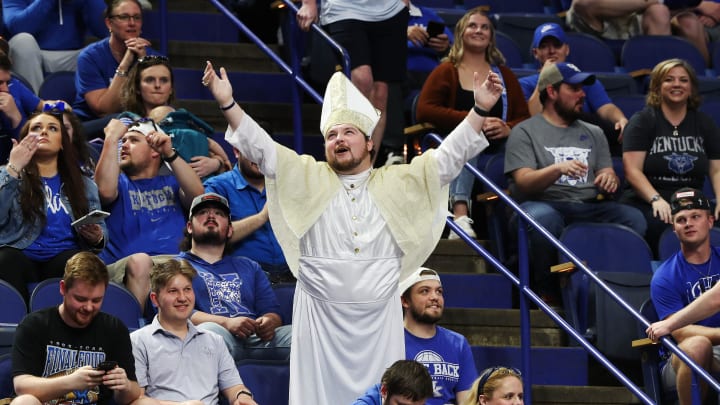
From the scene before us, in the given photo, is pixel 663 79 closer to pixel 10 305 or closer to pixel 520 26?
pixel 520 26

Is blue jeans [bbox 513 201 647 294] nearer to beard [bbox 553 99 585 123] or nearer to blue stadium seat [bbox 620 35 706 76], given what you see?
beard [bbox 553 99 585 123]

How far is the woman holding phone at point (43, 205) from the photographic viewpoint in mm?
6914

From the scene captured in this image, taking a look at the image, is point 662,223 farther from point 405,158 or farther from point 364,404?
point 364,404

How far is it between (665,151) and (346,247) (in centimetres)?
315

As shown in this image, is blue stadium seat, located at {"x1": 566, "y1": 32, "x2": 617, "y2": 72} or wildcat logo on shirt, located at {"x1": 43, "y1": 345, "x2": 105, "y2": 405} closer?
Result: wildcat logo on shirt, located at {"x1": 43, "y1": 345, "x2": 105, "y2": 405}

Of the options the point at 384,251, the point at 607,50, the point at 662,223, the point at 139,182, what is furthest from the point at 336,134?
the point at 607,50

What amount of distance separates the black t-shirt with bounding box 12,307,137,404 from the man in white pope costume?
2.40 ft

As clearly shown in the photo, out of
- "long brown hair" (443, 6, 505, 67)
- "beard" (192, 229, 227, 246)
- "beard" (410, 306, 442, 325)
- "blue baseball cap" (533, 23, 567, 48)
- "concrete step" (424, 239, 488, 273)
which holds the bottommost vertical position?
"beard" (410, 306, 442, 325)

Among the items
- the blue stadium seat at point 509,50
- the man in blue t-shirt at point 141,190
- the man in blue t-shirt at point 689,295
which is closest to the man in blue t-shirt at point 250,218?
the man in blue t-shirt at point 141,190

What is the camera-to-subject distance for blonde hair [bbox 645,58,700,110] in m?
8.66

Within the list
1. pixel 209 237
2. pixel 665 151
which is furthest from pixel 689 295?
pixel 209 237

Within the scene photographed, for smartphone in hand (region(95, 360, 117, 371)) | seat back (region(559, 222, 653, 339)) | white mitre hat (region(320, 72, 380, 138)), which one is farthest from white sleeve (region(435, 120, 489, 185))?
seat back (region(559, 222, 653, 339))

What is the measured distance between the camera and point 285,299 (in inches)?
286

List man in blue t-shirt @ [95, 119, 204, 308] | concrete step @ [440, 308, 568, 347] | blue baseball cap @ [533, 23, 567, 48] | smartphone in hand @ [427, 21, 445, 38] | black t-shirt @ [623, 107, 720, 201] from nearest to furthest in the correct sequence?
man in blue t-shirt @ [95, 119, 204, 308] < concrete step @ [440, 308, 568, 347] < black t-shirt @ [623, 107, 720, 201] < blue baseball cap @ [533, 23, 567, 48] < smartphone in hand @ [427, 21, 445, 38]
